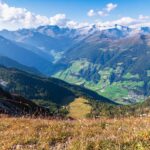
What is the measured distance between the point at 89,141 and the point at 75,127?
368cm

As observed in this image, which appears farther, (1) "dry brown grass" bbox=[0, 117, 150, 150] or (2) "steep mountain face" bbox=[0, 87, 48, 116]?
(2) "steep mountain face" bbox=[0, 87, 48, 116]

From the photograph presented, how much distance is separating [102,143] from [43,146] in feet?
6.16

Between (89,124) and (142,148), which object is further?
(89,124)

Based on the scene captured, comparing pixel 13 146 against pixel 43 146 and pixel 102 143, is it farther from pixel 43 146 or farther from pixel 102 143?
pixel 102 143

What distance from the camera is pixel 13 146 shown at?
1095cm

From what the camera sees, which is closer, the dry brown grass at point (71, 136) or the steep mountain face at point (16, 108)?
the dry brown grass at point (71, 136)

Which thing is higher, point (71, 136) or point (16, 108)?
point (71, 136)

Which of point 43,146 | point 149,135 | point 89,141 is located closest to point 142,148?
point 149,135

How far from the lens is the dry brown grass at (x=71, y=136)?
31.7ft

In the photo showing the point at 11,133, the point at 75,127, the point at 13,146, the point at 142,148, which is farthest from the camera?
the point at 75,127

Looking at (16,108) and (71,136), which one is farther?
(16,108)

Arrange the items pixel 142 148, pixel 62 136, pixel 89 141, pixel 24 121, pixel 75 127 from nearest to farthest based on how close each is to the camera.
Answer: pixel 142 148, pixel 89 141, pixel 62 136, pixel 75 127, pixel 24 121

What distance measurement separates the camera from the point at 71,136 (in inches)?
476

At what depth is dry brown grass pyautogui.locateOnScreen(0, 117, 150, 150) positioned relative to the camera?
9.66 metres
